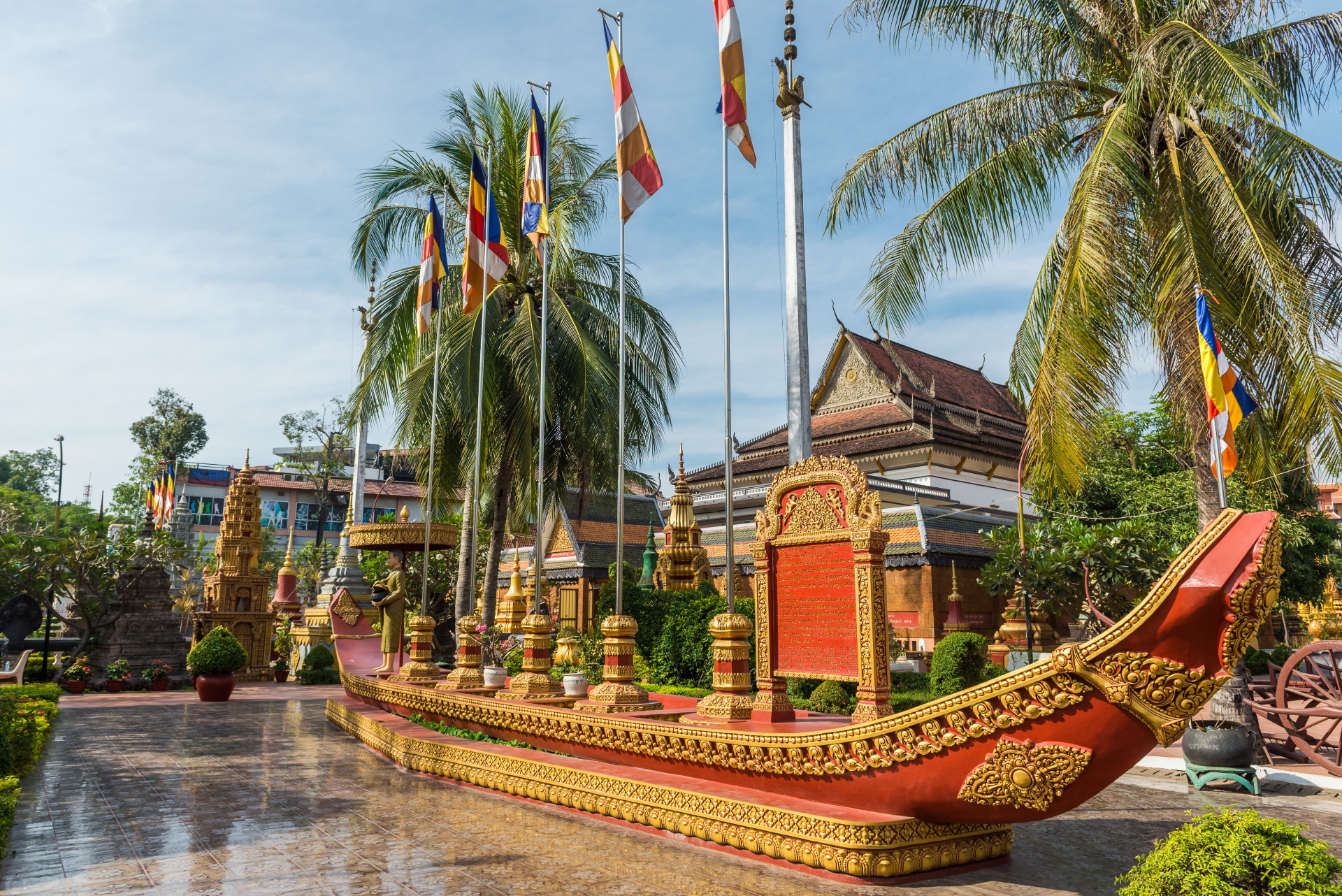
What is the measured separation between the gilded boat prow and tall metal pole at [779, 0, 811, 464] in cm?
467

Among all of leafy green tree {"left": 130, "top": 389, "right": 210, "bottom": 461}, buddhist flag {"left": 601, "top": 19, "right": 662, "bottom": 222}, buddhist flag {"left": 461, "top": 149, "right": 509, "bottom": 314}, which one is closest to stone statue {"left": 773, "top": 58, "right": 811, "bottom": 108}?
buddhist flag {"left": 601, "top": 19, "right": 662, "bottom": 222}

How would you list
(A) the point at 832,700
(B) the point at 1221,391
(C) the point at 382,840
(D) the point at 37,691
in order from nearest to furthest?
(C) the point at 382,840, (B) the point at 1221,391, (A) the point at 832,700, (D) the point at 37,691

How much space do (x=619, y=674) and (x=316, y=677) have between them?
18.3 metres

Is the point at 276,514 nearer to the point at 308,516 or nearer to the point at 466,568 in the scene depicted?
the point at 308,516

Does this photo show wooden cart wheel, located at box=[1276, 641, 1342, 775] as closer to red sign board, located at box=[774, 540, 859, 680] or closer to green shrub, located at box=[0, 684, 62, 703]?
red sign board, located at box=[774, 540, 859, 680]

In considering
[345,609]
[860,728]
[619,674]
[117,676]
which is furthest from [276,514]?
[860,728]

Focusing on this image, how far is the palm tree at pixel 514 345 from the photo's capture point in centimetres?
1502

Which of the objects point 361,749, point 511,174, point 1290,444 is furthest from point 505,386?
point 1290,444

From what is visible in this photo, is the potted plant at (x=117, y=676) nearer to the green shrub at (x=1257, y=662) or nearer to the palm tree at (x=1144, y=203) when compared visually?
the palm tree at (x=1144, y=203)

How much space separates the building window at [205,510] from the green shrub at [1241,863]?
202 ft

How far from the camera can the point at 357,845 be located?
6289 mm

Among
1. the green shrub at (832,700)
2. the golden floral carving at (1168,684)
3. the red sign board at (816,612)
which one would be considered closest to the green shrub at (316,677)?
the green shrub at (832,700)

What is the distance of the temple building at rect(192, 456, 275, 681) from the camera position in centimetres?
2384

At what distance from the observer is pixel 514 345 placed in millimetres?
15156
